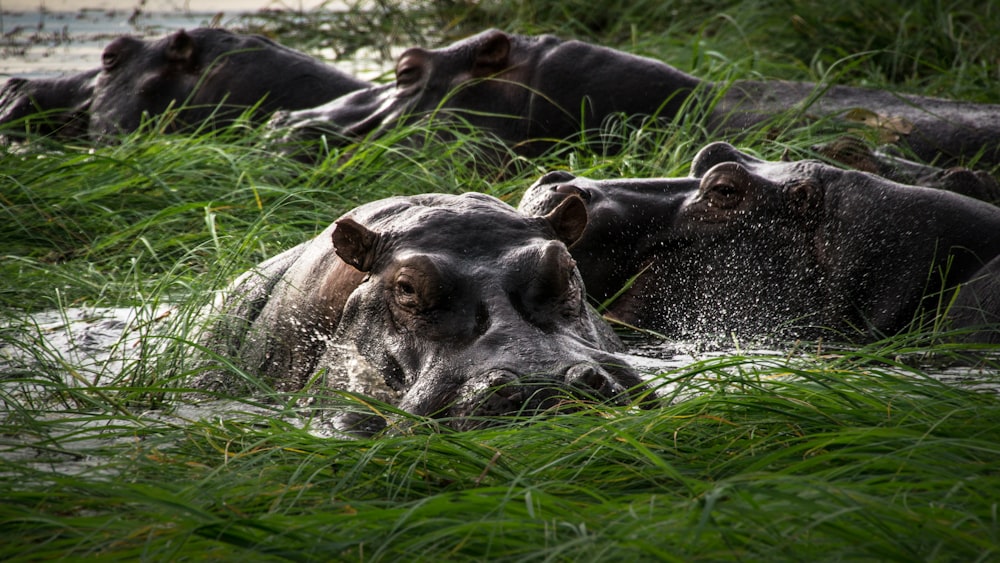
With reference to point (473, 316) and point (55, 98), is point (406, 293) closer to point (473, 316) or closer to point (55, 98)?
point (473, 316)

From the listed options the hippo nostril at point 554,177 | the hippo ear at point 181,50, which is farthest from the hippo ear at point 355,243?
the hippo ear at point 181,50

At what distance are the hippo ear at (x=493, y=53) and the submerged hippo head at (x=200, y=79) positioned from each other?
126cm

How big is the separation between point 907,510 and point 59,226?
488cm

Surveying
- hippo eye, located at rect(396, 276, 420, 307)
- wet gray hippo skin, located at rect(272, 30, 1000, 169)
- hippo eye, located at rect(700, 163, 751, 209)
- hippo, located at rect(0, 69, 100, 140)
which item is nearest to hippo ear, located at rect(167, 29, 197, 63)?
hippo, located at rect(0, 69, 100, 140)

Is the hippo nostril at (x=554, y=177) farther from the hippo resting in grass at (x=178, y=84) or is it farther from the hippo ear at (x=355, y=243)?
the hippo resting in grass at (x=178, y=84)

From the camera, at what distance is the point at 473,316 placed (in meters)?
3.67

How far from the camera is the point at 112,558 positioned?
7.86 ft

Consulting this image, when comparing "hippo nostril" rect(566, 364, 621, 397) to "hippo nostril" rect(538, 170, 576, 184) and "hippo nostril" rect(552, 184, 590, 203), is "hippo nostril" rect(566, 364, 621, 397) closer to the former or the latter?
"hippo nostril" rect(552, 184, 590, 203)

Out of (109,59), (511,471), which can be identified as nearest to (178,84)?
(109,59)

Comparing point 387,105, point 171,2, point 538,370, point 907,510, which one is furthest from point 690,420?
point 171,2

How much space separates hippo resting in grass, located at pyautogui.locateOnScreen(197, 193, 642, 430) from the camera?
3477 mm

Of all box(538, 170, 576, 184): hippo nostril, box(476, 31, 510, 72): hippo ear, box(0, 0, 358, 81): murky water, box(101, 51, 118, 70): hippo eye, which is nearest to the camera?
box(538, 170, 576, 184): hippo nostril

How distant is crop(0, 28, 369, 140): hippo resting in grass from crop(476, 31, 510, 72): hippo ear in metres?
1.25

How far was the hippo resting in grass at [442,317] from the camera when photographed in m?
3.48
